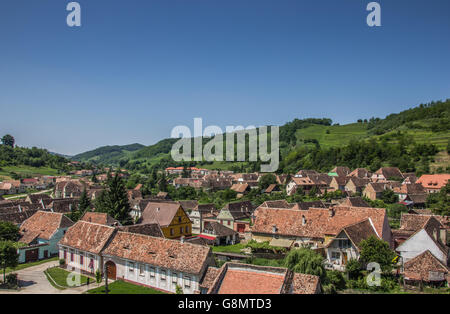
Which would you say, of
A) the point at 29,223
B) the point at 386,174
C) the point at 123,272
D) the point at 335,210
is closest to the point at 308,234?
the point at 335,210

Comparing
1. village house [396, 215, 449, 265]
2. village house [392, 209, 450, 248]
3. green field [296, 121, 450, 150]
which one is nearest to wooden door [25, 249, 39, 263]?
village house [396, 215, 449, 265]

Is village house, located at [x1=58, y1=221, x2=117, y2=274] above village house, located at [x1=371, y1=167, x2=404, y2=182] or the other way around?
the other way around

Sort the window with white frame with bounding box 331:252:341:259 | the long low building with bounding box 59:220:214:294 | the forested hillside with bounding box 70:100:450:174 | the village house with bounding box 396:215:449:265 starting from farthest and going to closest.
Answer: the forested hillside with bounding box 70:100:450:174, the window with white frame with bounding box 331:252:341:259, the village house with bounding box 396:215:449:265, the long low building with bounding box 59:220:214:294

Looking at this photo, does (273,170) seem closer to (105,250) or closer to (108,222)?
(108,222)

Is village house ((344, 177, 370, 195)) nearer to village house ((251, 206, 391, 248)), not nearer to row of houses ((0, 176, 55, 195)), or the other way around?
village house ((251, 206, 391, 248))

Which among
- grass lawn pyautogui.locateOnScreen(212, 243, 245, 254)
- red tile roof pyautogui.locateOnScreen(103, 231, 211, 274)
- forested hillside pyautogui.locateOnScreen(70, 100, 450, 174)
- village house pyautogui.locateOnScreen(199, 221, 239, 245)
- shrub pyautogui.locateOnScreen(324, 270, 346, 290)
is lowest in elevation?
grass lawn pyautogui.locateOnScreen(212, 243, 245, 254)

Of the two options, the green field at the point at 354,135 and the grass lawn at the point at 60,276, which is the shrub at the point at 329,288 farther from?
the green field at the point at 354,135

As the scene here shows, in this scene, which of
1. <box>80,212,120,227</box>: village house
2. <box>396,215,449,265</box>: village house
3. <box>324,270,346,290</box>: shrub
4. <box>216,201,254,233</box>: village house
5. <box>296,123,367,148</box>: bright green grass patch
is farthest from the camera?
<box>296,123,367,148</box>: bright green grass patch

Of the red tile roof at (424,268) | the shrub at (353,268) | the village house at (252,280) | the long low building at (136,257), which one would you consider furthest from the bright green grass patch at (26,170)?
the red tile roof at (424,268)
